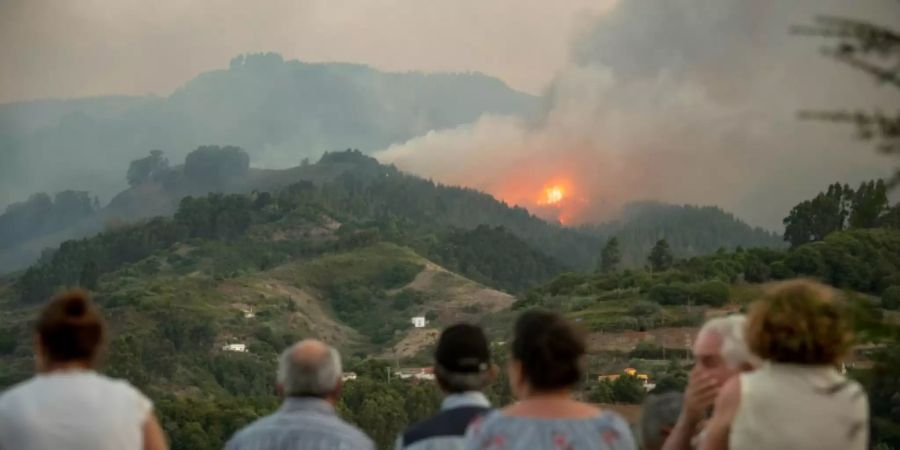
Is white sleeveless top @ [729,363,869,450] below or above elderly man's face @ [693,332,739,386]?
below

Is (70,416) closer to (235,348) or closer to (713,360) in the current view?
(713,360)

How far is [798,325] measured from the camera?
147 inches

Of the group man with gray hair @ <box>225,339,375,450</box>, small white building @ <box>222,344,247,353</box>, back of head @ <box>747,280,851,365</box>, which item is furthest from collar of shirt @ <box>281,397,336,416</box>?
small white building @ <box>222,344,247,353</box>

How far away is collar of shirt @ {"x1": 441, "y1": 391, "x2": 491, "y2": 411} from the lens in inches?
174

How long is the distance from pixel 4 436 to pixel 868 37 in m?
2.63

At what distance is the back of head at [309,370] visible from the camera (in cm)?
430

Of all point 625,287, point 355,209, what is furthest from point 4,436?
point 355,209

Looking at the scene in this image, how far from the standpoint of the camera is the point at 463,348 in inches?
173

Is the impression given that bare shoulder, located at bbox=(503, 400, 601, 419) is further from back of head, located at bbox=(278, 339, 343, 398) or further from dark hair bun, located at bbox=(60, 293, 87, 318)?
dark hair bun, located at bbox=(60, 293, 87, 318)

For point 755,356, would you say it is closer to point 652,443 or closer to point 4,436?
point 652,443

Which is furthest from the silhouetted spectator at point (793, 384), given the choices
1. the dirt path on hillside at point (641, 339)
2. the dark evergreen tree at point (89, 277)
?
the dark evergreen tree at point (89, 277)

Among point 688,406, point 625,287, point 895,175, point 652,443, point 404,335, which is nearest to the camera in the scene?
point 895,175

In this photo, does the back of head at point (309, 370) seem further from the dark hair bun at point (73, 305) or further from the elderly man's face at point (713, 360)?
the elderly man's face at point (713, 360)

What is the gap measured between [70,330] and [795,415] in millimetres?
2135
